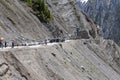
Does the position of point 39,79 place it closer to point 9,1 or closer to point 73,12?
point 9,1

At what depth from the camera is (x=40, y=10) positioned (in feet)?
275

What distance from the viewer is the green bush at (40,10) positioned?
81812mm

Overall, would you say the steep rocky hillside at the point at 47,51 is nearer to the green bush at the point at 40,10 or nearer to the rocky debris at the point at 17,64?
the rocky debris at the point at 17,64

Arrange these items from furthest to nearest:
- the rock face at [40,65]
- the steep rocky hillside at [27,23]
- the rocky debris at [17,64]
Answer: the steep rocky hillside at [27,23]
the rocky debris at [17,64]
the rock face at [40,65]

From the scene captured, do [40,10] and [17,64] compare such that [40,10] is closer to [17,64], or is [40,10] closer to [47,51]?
[47,51]

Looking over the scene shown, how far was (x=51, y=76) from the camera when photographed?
40844 millimetres

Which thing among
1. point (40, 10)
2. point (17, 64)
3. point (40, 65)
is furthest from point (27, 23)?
A: point (17, 64)

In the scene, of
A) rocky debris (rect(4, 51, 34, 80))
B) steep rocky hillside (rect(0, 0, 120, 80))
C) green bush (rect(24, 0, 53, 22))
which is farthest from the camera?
green bush (rect(24, 0, 53, 22))

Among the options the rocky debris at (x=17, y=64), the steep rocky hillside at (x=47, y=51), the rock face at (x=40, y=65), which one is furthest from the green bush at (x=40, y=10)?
the rocky debris at (x=17, y=64)

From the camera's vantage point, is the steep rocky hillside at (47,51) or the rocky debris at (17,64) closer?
the rocky debris at (17,64)

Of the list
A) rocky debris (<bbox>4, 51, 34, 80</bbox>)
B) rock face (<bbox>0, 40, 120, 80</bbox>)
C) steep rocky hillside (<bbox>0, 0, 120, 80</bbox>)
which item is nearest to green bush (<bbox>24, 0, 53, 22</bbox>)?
steep rocky hillside (<bbox>0, 0, 120, 80</bbox>)

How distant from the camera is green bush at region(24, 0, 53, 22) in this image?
81812 millimetres

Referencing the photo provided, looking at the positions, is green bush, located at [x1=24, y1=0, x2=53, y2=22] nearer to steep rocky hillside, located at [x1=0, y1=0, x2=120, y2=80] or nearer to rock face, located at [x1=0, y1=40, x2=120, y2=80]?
steep rocky hillside, located at [x1=0, y1=0, x2=120, y2=80]

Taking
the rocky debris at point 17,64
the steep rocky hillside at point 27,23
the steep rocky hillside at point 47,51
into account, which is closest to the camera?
the rocky debris at point 17,64
